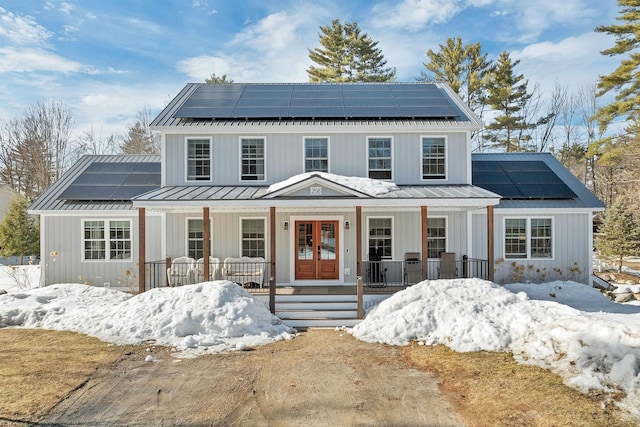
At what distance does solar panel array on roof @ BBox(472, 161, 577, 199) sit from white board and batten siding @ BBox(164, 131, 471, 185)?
1.93 meters

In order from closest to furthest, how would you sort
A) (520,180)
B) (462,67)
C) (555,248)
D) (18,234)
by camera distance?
(555,248), (520,180), (18,234), (462,67)

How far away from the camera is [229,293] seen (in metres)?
9.70

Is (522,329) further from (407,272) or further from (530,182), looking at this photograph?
(530,182)

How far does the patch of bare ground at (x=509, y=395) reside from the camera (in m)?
4.93

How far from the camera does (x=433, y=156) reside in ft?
43.5

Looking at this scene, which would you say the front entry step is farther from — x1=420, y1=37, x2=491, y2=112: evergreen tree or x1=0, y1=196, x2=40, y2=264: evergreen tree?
x1=420, y1=37, x2=491, y2=112: evergreen tree

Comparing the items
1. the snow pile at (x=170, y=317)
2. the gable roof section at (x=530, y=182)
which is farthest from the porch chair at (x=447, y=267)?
the snow pile at (x=170, y=317)

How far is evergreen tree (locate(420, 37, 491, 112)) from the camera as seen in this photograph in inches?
1172

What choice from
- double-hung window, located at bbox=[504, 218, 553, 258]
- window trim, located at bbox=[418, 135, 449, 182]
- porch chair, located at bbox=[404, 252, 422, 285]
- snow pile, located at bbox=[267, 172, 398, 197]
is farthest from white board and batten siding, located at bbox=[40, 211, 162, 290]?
double-hung window, located at bbox=[504, 218, 553, 258]

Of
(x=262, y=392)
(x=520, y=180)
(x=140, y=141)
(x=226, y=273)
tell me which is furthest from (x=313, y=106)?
(x=140, y=141)

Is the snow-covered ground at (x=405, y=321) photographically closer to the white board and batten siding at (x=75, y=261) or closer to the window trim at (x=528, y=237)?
the white board and batten siding at (x=75, y=261)

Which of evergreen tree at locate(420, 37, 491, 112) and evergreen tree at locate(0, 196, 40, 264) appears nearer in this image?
evergreen tree at locate(0, 196, 40, 264)

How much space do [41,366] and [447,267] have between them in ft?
34.4

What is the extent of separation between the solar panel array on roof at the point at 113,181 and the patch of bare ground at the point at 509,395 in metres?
11.6
